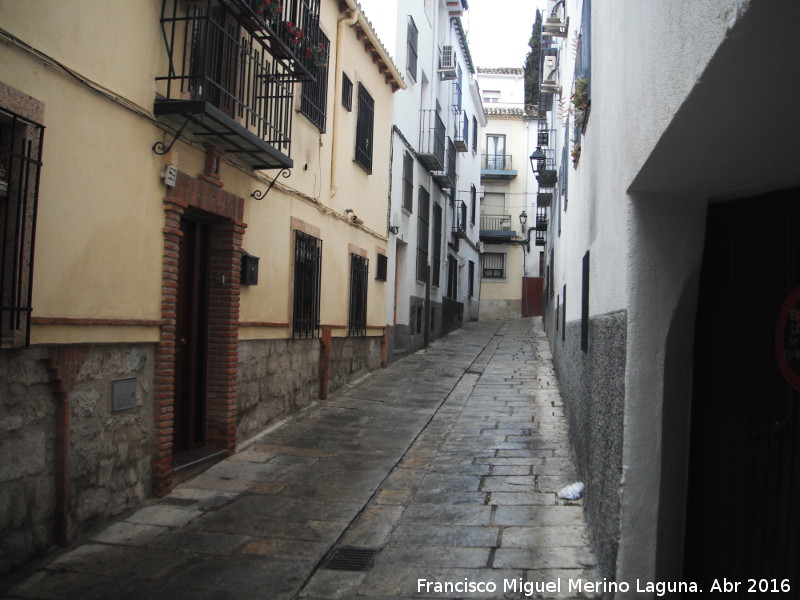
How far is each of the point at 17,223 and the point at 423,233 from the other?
531 inches

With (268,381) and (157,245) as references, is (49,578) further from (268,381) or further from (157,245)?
(268,381)

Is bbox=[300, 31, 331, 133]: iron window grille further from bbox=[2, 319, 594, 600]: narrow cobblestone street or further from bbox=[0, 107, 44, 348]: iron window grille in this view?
bbox=[0, 107, 44, 348]: iron window grille

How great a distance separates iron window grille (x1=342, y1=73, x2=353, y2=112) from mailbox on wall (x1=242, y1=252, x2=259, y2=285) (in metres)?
4.09

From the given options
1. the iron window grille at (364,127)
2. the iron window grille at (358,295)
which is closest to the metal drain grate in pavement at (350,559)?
the iron window grille at (358,295)

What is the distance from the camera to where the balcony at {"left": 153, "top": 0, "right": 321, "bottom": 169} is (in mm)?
6039

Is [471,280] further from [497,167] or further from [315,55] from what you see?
[315,55]

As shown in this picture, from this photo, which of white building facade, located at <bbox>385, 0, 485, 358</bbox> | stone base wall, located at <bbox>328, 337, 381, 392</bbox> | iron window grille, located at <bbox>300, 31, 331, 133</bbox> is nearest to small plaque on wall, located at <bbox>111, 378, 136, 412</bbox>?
iron window grille, located at <bbox>300, 31, 331, 133</bbox>

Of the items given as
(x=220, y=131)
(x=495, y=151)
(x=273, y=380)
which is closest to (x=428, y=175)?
(x=273, y=380)

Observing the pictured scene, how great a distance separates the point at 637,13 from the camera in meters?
3.36

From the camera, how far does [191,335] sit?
735 cm

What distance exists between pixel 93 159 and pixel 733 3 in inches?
180

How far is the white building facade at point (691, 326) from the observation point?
292 cm

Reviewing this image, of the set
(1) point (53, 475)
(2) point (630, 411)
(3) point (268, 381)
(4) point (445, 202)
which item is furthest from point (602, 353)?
(4) point (445, 202)

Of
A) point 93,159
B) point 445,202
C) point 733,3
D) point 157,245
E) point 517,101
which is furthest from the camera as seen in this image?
point 517,101
